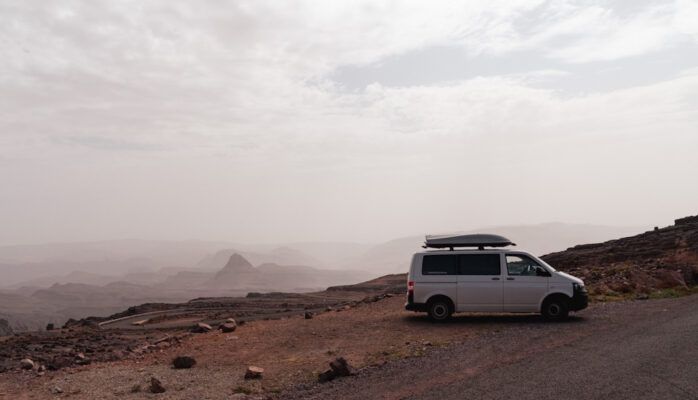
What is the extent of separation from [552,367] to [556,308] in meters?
5.93

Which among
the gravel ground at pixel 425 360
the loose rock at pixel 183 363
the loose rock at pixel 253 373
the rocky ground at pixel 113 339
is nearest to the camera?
the gravel ground at pixel 425 360

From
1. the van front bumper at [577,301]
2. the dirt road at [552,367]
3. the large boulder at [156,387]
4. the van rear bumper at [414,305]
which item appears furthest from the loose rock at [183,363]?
the van front bumper at [577,301]

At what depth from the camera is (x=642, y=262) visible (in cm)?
2853

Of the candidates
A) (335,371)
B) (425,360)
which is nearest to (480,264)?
(425,360)

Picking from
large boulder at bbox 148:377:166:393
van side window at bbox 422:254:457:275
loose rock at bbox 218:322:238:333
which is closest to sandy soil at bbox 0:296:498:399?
Result: large boulder at bbox 148:377:166:393

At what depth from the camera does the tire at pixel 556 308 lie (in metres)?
16.3

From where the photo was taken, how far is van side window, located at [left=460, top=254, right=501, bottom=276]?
1669cm

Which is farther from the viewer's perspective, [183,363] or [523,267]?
[523,267]

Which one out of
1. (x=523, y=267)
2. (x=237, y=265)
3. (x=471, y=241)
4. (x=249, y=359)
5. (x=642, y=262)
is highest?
Answer: (x=471, y=241)

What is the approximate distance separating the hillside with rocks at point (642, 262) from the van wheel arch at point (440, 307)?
26.6 ft

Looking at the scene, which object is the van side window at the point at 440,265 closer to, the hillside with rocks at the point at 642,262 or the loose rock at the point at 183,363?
the loose rock at the point at 183,363

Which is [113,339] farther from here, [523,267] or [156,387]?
[523,267]

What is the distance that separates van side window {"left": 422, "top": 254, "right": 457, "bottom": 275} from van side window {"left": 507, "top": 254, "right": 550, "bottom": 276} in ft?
5.43

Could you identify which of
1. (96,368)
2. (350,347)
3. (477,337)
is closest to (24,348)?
(96,368)
